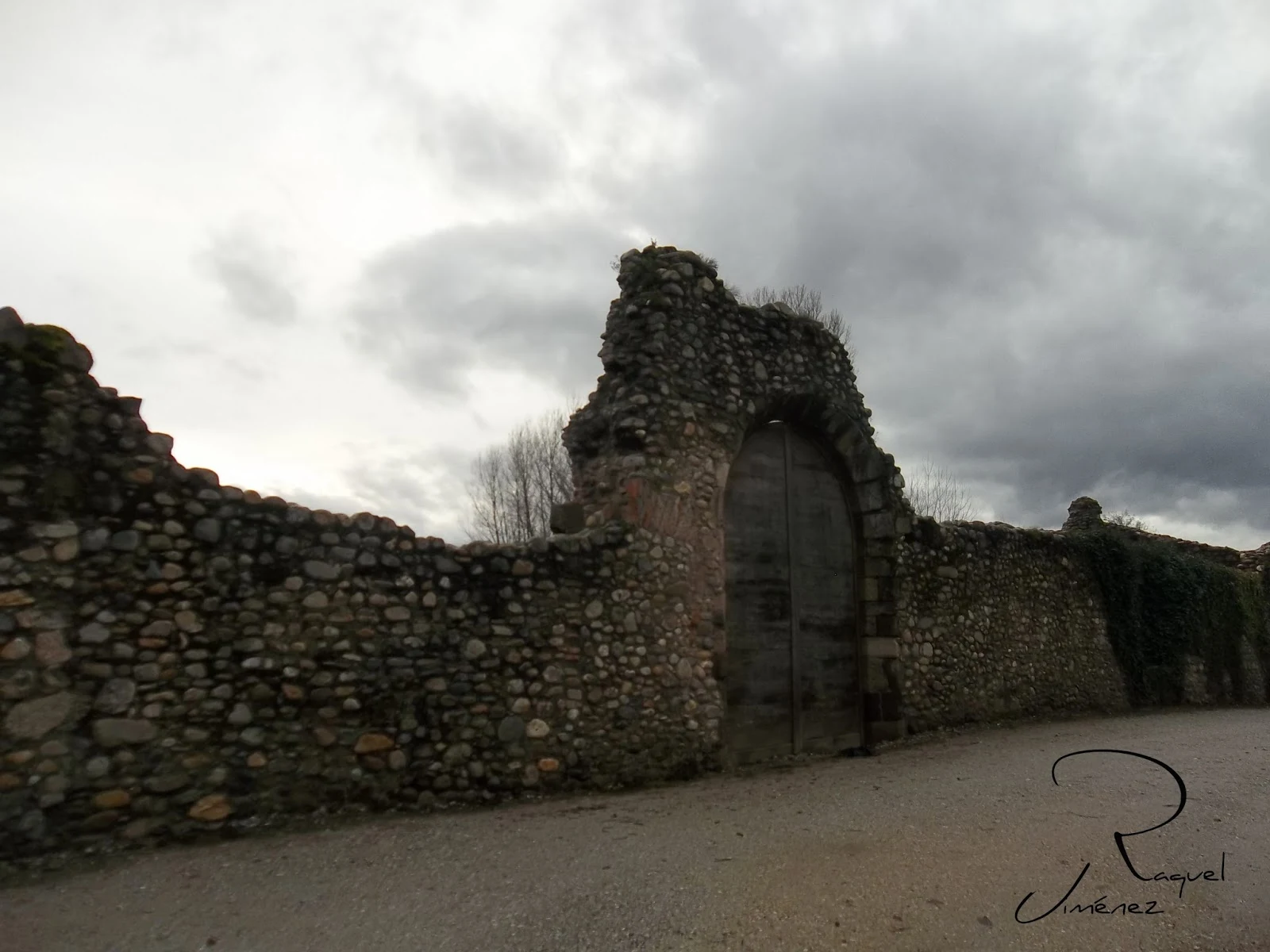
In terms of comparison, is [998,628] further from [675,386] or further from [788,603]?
[675,386]

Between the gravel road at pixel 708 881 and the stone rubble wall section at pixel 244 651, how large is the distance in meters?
0.36

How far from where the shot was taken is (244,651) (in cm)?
583

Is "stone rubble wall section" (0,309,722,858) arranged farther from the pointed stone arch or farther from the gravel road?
the pointed stone arch

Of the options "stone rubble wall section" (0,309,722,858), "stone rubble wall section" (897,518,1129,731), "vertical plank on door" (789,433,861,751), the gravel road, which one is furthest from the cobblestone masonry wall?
"stone rubble wall section" (897,518,1129,731)

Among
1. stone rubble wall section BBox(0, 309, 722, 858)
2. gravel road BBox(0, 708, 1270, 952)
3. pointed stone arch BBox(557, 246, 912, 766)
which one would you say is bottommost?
gravel road BBox(0, 708, 1270, 952)

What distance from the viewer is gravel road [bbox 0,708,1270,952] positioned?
425cm

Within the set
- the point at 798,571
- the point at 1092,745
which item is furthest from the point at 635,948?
the point at 1092,745

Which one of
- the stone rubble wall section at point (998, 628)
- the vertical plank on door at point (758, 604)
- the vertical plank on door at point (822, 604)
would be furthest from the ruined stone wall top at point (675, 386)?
the stone rubble wall section at point (998, 628)

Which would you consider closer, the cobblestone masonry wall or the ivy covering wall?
the cobblestone masonry wall

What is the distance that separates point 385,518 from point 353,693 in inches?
51.4

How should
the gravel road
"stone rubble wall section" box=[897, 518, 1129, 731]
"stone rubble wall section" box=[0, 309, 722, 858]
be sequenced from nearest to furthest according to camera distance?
the gravel road < "stone rubble wall section" box=[0, 309, 722, 858] < "stone rubble wall section" box=[897, 518, 1129, 731]

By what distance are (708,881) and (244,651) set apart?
338 cm

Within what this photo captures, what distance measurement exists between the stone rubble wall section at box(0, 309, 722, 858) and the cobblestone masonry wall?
0.02 meters

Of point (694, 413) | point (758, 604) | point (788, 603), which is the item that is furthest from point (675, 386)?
point (788, 603)
